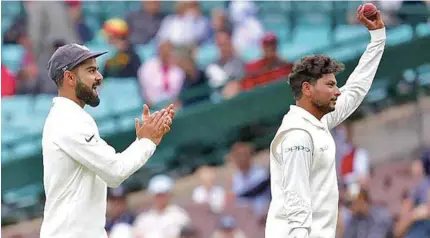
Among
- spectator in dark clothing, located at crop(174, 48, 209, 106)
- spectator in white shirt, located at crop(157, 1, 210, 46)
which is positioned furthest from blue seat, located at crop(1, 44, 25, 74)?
spectator in dark clothing, located at crop(174, 48, 209, 106)

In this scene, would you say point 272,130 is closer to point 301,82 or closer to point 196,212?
point 196,212

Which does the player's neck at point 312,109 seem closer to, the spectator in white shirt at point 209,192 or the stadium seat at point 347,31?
the spectator in white shirt at point 209,192

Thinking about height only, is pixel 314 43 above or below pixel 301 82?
below

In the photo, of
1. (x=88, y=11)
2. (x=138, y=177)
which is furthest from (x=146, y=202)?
(x=88, y=11)

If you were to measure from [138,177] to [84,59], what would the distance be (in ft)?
23.8

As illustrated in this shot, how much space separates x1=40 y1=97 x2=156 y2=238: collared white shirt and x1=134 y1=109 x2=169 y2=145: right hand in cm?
4

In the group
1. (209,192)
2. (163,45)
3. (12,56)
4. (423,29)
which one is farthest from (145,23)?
(423,29)

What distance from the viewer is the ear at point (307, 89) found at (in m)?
6.92

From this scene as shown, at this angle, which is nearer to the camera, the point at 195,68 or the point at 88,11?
the point at 195,68

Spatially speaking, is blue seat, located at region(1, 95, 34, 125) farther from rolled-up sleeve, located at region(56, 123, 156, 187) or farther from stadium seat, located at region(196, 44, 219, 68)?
rolled-up sleeve, located at region(56, 123, 156, 187)

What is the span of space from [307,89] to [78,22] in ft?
28.8

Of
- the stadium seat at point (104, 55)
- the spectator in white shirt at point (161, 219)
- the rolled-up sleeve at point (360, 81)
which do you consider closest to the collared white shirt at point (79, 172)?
the rolled-up sleeve at point (360, 81)

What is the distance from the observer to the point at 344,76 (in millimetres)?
13891

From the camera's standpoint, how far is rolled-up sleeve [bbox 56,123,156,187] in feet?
21.6
